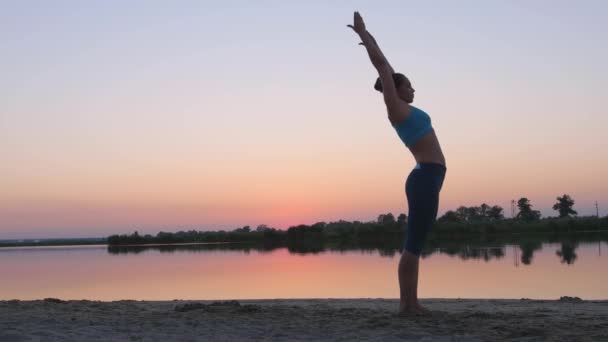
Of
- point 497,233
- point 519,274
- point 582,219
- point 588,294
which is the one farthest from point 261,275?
point 582,219

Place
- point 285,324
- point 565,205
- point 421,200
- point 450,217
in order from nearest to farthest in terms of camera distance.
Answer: point 285,324, point 421,200, point 450,217, point 565,205

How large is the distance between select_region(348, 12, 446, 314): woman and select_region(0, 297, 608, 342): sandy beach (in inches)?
14.7

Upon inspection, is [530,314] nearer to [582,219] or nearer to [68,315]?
[68,315]

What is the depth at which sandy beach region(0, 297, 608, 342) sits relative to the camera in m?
4.62

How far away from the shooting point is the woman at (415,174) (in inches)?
209

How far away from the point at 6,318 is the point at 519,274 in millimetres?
11573

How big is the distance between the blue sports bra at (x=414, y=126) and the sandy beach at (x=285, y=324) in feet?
4.77

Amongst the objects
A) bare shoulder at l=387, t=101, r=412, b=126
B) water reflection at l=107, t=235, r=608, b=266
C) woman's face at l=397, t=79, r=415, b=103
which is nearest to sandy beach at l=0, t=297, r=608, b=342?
bare shoulder at l=387, t=101, r=412, b=126

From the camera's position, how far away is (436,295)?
11.2 meters

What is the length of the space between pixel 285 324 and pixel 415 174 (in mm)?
1607

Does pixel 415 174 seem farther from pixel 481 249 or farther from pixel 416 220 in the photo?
pixel 481 249

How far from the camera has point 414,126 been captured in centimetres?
530

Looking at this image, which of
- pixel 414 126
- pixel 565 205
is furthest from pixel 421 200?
pixel 565 205

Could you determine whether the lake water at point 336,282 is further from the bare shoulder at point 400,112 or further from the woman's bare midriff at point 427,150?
the bare shoulder at point 400,112
